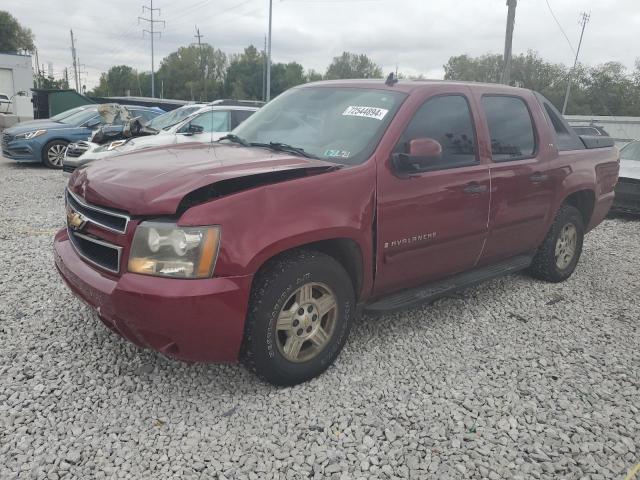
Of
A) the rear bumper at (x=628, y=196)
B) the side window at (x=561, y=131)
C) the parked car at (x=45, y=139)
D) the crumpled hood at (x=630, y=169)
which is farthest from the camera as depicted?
the parked car at (x=45, y=139)

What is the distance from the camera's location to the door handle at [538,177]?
4.30 meters

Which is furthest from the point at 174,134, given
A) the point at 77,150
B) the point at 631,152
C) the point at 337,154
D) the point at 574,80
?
the point at 574,80

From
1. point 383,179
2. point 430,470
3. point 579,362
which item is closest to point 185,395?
point 430,470

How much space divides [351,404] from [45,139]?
1103cm

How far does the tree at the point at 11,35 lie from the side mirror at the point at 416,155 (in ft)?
275

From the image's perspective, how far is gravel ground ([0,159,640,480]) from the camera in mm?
2451

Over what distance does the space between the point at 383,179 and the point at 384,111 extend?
544 mm

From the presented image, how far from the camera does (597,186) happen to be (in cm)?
520

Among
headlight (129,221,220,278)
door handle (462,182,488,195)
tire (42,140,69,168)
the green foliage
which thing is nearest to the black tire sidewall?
door handle (462,182,488,195)

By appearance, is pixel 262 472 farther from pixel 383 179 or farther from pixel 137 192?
pixel 383 179

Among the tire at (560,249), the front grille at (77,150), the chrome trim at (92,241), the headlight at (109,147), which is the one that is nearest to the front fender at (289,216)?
the chrome trim at (92,241)

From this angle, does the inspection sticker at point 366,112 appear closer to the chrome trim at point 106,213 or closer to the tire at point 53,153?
the chrome trim at point 106,213

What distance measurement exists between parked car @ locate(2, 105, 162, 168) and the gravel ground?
8.31m

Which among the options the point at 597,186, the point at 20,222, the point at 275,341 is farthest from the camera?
the point at 20,222
